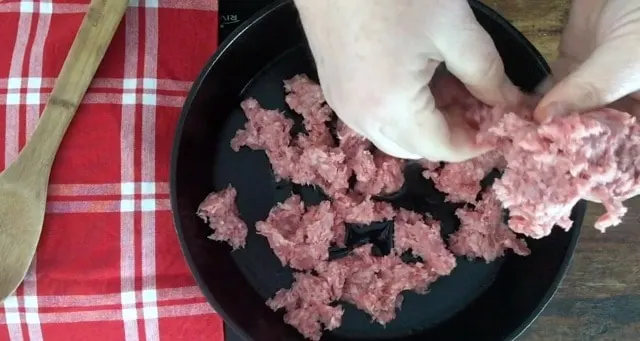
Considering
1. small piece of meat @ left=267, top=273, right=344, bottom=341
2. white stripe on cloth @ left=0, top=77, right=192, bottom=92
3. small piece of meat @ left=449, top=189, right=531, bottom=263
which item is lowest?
small piece of meat @ left=267, top=273, right=344, bottom=341

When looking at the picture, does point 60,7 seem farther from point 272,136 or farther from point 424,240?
point 424,240

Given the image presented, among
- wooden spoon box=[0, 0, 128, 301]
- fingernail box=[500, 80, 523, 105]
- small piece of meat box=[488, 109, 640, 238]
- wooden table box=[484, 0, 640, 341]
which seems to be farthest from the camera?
wooden table box=[484, 0, 640, 341]

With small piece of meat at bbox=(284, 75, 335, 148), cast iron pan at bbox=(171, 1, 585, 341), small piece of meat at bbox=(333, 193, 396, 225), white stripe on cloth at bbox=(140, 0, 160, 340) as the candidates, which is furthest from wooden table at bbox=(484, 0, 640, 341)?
white stripe on cloth at bbox=(140, 0, 160, 340)

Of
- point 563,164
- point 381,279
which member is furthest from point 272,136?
point 563,164

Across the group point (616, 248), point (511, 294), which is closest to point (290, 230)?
point (511, 294)

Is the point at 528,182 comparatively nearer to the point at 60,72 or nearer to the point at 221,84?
the point at 221,84

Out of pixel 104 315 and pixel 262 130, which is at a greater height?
pixel 262 130

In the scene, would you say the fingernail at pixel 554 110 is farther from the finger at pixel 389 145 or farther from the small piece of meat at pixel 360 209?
the small piece of meat at pixel 360 209

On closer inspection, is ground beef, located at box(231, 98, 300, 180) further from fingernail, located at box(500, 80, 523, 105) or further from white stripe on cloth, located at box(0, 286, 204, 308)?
fingernail, located at box(500, 80, 523, 105)
